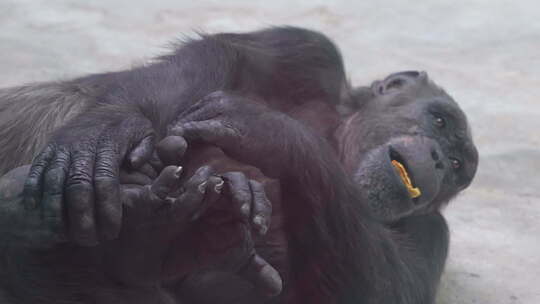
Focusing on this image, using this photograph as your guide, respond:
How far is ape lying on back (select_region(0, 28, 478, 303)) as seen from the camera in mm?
2680

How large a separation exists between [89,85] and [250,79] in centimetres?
70

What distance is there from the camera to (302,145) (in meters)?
2.95

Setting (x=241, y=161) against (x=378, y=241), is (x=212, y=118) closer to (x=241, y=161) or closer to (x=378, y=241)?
(x=241, y=161)

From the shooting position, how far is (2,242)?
8.86 feet

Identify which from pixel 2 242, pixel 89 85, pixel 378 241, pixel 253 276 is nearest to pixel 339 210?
pixel 378 241

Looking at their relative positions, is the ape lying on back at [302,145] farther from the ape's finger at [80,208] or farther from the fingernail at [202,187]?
the fingernail at [202,187]

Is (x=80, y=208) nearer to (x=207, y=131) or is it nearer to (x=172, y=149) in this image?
(x=172, y=149)

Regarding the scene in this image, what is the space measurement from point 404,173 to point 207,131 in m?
1.09

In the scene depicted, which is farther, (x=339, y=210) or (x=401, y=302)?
(x=401, y=302)

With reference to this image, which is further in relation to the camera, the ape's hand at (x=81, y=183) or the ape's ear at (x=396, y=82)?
the ape's ear at (x=396, y=82)

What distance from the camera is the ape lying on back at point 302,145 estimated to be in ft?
8.79

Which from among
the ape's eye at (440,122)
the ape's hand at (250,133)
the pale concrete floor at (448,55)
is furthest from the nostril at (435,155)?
the ape's hand at (250,133)

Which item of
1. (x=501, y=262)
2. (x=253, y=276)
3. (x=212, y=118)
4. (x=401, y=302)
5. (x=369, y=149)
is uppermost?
(x=212, y=118)

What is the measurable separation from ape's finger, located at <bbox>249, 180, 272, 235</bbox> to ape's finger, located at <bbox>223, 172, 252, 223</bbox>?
2 centimetres
